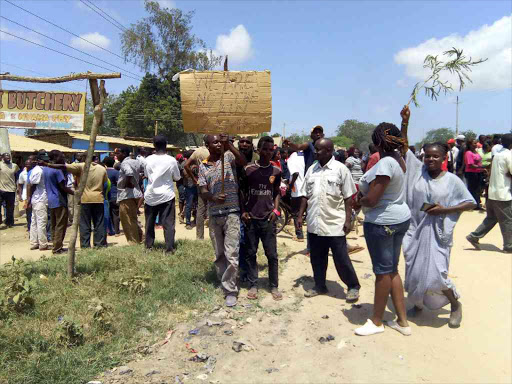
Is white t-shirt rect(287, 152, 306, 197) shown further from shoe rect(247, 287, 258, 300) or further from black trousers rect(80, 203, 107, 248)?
black trousers rect(80, 203, 107, 248)

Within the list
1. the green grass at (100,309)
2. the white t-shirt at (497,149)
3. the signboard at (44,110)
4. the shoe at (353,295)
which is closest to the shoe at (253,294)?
the green grass at (100,309)

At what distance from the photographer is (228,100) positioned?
414 cm

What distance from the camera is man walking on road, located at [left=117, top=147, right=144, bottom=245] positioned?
679 centimetres

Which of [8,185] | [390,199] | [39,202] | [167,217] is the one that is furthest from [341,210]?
[8,185]

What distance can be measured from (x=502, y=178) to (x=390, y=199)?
439 cm

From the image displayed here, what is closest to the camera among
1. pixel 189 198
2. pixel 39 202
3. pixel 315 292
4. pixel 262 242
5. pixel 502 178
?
pixel 262 242

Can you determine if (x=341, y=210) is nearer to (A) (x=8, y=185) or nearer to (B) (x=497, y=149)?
(B) (x=497, y=149)

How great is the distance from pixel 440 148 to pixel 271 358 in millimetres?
2699

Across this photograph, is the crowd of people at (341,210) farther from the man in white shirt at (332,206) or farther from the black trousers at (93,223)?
the black trousers at (93,223)

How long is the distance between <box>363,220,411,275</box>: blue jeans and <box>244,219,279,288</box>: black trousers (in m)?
1.25

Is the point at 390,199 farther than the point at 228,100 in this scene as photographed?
No

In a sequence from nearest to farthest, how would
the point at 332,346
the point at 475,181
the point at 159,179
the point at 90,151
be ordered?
the point at 332,346 < the point at 90,151 < the point at 159,179 < the point at 475,181

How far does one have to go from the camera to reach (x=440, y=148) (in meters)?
3.75

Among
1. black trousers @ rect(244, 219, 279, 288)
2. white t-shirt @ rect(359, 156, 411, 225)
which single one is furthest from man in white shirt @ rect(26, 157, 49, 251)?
white t-shirt @ rect(359, 156, 411, 225)
